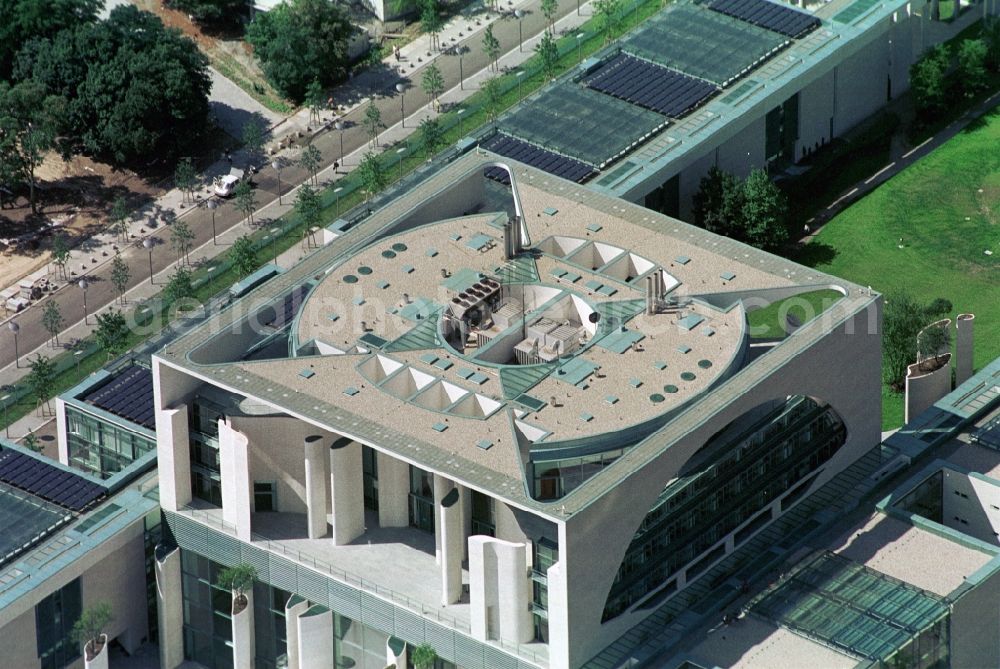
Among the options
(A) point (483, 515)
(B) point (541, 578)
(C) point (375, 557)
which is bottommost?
(C) point (375, 557)

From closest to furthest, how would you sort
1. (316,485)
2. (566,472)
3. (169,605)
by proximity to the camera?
(566,472) → (316,485) → (169,605)

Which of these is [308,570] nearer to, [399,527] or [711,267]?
[399,527]

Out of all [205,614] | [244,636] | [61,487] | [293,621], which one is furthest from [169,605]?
[61,487]

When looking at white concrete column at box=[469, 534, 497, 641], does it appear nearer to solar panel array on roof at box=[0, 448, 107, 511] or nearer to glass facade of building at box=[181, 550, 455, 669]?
glass facade of building at box=[181, 550, 455, 669]

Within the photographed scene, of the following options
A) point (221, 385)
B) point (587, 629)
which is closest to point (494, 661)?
point (587, 629)

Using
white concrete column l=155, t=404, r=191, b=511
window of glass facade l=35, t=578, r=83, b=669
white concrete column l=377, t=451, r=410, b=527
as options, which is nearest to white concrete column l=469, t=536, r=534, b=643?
white concrete column l=377, t=451, r=410, b=527

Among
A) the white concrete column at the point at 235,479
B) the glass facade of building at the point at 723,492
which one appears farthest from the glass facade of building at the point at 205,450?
the glass facade of building at the point at 723,492

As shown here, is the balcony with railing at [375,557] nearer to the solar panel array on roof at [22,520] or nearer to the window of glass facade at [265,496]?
the window of glass facade at [265,496]

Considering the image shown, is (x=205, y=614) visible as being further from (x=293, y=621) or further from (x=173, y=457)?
(x=173, y=457)
